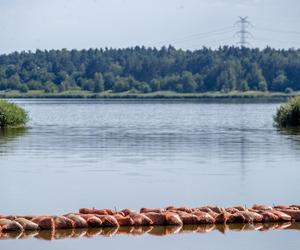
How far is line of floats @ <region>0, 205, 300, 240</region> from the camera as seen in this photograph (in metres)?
23.2

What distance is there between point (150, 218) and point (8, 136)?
31892mm

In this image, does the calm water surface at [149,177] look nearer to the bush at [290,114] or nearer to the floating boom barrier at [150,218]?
the floating boom barrier at [150,218]

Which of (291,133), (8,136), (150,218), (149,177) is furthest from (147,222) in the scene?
(291,133)

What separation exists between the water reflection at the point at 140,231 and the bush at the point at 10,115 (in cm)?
3976

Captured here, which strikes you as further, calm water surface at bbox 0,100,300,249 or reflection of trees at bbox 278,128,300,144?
reflection of trees at bbox 278,128,300,144

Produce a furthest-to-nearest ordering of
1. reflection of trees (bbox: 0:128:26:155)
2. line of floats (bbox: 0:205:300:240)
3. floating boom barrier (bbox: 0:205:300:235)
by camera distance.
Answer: reflection of trees (bbox: 0:128:26:155) < floating boom barrier (bbox: 0:205:300:235) < line of floats (bbox: 0:205:300:240)

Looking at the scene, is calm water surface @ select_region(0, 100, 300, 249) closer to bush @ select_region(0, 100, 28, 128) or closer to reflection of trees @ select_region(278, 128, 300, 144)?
reflection of trees @ select_region(278, 128, 300, 144)

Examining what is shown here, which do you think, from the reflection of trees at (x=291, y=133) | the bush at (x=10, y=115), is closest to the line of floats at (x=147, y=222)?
the reflection of trees at (x=291, y=133)

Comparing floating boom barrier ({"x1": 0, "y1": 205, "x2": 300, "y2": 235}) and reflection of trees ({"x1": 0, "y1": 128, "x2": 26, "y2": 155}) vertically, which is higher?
floating boom barrier ({"x1": 0, "y1": 205, "x2": 300, "y2": 235})

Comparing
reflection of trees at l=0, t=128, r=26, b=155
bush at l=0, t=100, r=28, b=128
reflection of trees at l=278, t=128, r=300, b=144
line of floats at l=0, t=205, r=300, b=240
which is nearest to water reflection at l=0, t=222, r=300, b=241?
Answer: line of floats at l=0, t=205, r=300, b=240

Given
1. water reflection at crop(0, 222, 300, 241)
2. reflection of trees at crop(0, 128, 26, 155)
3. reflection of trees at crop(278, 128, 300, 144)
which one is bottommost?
reflection of trees at crop(278, 128, 300, 144)

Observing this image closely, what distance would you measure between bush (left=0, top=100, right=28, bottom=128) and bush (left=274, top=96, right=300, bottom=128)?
16.5 m

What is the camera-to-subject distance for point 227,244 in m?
22.3

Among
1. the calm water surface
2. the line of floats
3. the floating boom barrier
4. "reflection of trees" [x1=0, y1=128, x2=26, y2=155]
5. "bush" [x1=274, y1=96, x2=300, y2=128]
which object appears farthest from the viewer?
"bush" [x1=274, y1=96, x2=300, y2=128]
